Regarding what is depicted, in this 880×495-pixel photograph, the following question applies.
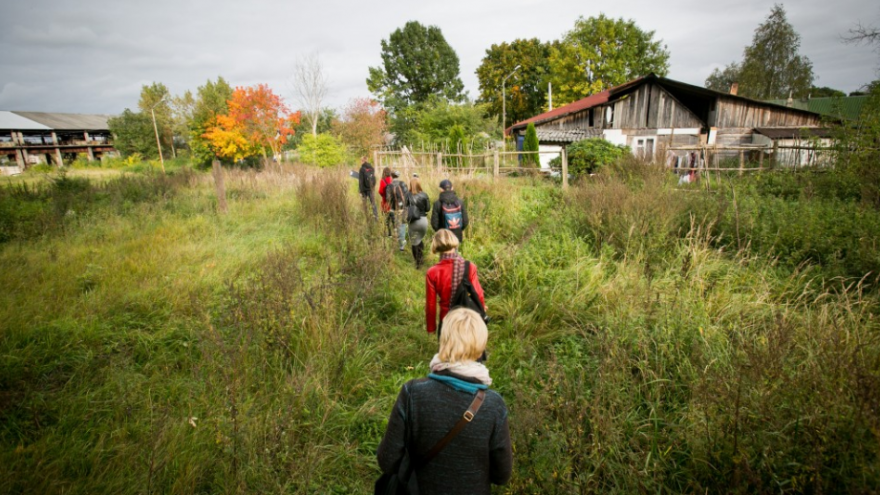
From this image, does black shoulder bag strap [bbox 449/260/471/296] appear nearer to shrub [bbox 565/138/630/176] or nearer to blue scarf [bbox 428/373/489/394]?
blue scarf [bbox 428/373/489/394]

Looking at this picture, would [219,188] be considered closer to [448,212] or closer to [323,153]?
[448,212]

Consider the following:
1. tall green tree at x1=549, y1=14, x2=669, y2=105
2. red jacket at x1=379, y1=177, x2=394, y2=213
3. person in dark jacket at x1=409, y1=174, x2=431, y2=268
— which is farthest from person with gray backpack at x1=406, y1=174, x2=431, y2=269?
tall green tree at x1=549, y1=14, x2=669, y2=105

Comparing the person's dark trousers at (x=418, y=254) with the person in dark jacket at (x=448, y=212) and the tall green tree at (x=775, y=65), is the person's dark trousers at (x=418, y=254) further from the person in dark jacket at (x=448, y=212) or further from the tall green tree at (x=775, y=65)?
the tall green tree at (x=775, y=65)

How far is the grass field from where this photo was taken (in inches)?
88.4

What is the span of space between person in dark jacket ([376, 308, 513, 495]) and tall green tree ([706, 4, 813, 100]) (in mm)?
43259

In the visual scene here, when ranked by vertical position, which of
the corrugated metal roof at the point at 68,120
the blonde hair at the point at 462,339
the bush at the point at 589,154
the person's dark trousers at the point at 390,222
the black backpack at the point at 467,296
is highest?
the corrugated metal roof at the point at 68,120

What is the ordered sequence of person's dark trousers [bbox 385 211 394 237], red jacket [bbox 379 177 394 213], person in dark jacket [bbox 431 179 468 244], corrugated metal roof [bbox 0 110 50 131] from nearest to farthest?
person in dark jacket [bbox 431 179 468 244] < person's dark trousers [bbox 385 211 394 237] < red jacket [bbox 379 177 394 213] < corrugated metal roof [bbox 0 110 50 131]

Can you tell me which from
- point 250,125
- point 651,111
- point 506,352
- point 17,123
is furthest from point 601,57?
point 17,123

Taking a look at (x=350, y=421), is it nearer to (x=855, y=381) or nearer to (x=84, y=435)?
(x=84, y=435)

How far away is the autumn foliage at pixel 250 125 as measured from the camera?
27.3m

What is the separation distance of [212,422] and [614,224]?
575 cm

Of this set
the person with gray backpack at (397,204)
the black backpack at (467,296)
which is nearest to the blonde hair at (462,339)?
the black backpack at (467,296)

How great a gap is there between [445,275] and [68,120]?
65.3 meters

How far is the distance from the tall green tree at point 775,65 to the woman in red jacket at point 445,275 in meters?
41.8
